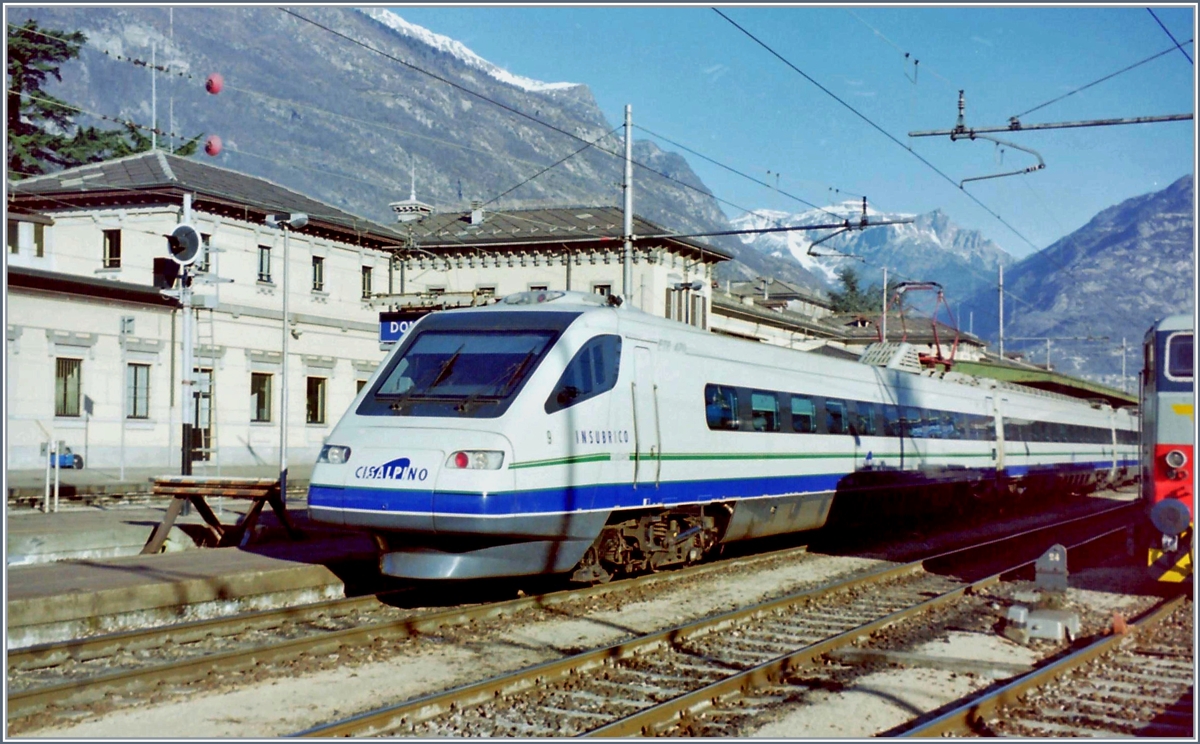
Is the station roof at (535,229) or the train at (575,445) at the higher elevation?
the station roof at (535,229)

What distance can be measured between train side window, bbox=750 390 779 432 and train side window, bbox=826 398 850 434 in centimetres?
206

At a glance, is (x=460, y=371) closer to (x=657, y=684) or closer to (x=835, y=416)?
(x=657, y=684)

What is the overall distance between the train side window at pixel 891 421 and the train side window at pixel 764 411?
499cm

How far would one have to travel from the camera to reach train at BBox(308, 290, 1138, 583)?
10977 millimetres

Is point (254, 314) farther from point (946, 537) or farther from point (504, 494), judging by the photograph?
point (504, 494)

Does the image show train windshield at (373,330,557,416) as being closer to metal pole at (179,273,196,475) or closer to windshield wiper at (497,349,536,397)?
windshield wiper at (497,349,536,397)

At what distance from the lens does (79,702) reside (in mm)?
8023

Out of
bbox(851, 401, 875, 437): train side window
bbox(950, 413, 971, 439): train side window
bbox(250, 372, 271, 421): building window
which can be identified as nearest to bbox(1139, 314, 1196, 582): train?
bbox(851, 401, 875, 437): train side window

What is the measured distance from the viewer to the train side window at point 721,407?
14531 mm

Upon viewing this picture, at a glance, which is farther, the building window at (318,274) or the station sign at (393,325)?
the building window at (318,274)

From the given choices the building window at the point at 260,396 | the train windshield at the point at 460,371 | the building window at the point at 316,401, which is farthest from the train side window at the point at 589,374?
the building window at the point at 316,401

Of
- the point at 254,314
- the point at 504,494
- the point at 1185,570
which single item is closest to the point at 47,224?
the point at 254,314

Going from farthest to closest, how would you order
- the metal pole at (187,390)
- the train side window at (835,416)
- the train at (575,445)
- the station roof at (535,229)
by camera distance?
1. the station roof at (535,229)
2. the metal pole at (187,390)
3. the train side window at (835,416)
4. the train at (575,445)

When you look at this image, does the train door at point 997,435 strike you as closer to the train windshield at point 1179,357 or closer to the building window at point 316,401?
the train windshield at point 1179,357
